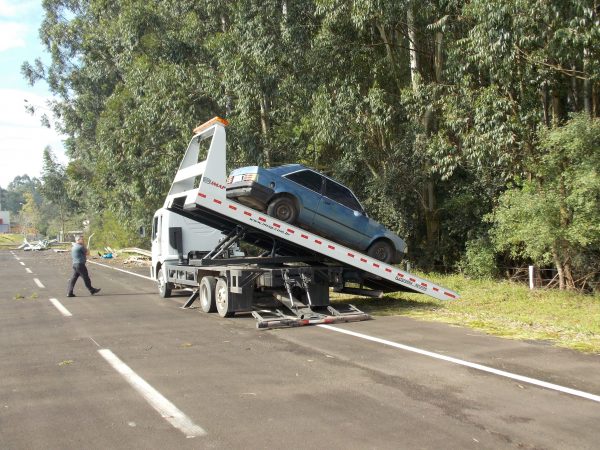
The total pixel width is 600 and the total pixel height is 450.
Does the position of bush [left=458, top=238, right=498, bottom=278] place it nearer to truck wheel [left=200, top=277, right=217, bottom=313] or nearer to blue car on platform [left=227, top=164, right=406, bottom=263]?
blue car on platform [left=227, top=164, right=406, bottom=263]

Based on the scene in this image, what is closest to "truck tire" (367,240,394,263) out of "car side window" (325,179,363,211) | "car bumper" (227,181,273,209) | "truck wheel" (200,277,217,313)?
"car side window" (325,179,363,211)

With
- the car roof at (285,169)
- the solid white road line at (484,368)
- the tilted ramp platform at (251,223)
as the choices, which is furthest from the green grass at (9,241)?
the solid white road line at (484,368)

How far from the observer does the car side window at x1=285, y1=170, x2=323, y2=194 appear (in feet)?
40.2

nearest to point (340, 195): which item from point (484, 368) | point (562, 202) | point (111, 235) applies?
point (562, 202)

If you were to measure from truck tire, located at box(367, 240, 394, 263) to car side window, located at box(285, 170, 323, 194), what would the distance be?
174cm

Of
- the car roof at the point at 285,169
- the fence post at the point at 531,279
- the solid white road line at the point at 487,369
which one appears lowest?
the solid white road line at the point at 487,369

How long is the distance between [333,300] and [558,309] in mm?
4876

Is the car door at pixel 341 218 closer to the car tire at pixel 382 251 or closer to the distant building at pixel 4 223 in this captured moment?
the car tire at pixel 382 251

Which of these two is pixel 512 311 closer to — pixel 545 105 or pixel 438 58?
pixel 545 105

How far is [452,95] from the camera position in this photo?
15570mm

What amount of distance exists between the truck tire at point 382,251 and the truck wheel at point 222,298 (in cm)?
329

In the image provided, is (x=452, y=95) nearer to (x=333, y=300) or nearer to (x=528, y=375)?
(x=333, y=300)

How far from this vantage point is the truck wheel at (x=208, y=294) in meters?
11.9

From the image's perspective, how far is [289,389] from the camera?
6.19 meters
